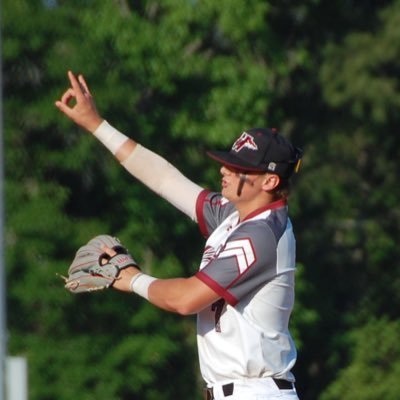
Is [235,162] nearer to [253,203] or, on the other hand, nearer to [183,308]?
[253,203]

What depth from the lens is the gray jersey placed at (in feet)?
18.1

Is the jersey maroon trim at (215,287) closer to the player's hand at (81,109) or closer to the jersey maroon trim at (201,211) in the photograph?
the jersey maroon trim at (201,211)

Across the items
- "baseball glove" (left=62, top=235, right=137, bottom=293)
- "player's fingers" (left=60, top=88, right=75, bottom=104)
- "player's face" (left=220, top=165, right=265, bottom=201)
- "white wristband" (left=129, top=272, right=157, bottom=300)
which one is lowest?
"white wristband" (left=129, top=272, right=157, bottom=300)

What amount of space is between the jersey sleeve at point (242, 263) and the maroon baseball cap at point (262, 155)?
234mm

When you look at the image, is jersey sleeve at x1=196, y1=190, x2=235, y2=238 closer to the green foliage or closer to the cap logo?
the cap logo

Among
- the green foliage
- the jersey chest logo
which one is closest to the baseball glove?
the jersey chest logo

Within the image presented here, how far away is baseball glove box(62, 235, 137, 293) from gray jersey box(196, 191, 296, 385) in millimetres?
345

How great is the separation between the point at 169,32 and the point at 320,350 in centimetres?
803

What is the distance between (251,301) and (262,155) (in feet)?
1.88

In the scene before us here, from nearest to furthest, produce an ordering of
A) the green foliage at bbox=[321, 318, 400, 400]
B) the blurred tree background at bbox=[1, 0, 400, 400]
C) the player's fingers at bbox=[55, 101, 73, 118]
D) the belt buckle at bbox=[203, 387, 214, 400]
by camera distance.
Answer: the belt buckle at bbox=[203, 387, 214, 400], the player's fingers at bbox=[55, 101, 73, 118], the blurred tree background at bbox=[1, 0, 400, 400], the green foliage at bbox=[321, 318, 400, 400]

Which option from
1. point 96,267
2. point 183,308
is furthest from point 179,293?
point 96,267

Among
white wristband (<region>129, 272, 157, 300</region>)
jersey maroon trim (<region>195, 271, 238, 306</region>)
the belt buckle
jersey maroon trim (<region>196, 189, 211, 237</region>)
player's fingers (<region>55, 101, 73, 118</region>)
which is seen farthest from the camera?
jersey maroon trim (<region>196, 189, 211, 237</region>)

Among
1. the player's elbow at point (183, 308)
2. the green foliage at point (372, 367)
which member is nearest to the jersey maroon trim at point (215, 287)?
the player's elbow at point (183, 308)

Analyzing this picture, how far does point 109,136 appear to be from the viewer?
6.30 m
